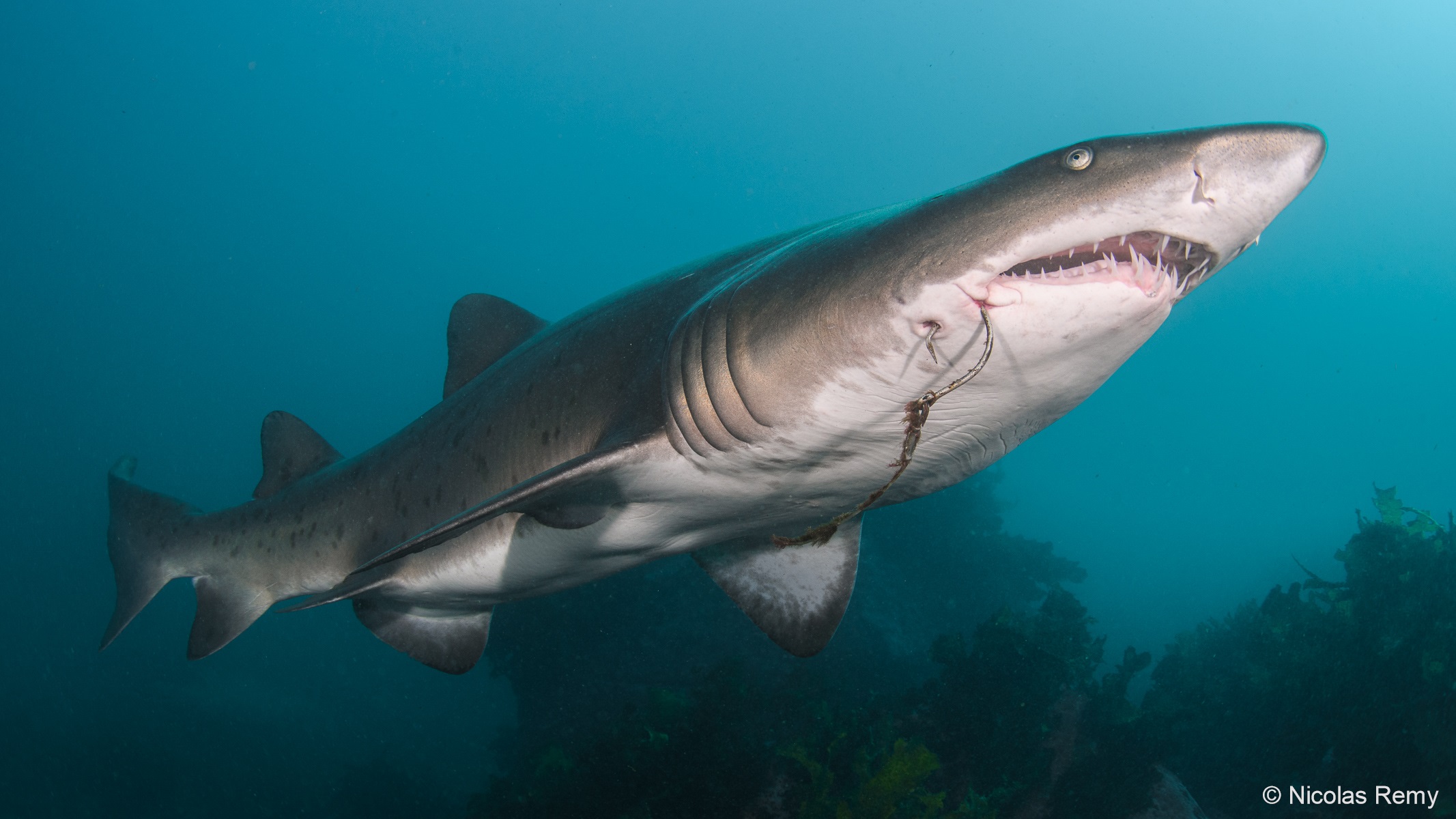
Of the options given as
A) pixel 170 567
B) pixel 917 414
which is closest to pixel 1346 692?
pixel 917 414

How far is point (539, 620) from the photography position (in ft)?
34.9

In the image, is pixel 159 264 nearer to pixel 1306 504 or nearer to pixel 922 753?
pixel 922 753

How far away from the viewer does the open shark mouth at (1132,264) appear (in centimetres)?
142

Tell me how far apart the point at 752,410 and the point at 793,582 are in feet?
6.55

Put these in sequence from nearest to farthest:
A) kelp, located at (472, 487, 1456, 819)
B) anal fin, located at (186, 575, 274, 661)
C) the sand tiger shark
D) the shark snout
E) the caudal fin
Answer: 1. the shark snout
2. the sand tiger shark
3. anal fin, located at (186, 575, 274, 661)
4. the caudal fin
5. kelp, located at (472, 487, 1456, 819)

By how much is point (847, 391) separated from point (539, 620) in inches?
403

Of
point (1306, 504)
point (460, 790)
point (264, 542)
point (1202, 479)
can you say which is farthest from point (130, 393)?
point (1306, 504)

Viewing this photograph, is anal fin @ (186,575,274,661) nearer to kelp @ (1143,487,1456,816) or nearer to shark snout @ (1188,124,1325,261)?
shark snout @ (1188,124,1325,261)

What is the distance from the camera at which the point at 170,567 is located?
12.9 feet

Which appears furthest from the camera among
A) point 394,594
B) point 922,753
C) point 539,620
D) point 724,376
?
point 539,620

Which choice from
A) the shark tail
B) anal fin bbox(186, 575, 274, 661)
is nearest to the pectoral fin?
anal fin bbox(186, 575, 274, 661)

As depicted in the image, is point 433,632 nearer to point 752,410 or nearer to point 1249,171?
point 752,410

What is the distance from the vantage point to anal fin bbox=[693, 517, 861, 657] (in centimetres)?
362

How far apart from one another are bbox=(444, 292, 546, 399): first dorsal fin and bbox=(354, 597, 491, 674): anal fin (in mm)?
1404
